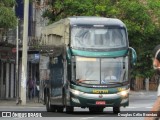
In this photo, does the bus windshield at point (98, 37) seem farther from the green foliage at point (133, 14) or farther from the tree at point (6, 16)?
the green foliage at point (133, 14)

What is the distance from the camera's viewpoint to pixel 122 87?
25.5 metres

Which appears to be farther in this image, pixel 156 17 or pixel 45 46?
pixel 156 17

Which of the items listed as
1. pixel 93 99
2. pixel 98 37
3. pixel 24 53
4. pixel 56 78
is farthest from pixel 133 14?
pixel 93 99

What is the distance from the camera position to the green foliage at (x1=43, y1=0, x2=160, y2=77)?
45375mm

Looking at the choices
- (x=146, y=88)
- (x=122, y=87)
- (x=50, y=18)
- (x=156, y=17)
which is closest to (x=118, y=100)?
(x=122, y=87)

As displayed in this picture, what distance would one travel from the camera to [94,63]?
25.2 m

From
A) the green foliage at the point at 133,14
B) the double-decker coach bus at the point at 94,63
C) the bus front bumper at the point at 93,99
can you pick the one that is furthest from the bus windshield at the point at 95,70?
the green foliage at the point at 133,14

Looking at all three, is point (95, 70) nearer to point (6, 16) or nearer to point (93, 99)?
point (93, 99)

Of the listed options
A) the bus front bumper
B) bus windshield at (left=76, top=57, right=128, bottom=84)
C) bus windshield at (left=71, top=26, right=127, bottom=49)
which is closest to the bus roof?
bus windshield at (left=71, top=26, right=127, bottom=49)

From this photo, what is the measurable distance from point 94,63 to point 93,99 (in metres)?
1.42

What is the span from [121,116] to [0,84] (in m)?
23.7

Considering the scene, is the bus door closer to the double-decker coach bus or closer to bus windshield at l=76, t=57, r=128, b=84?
the double-decker coach bus

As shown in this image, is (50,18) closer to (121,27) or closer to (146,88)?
(121,27)

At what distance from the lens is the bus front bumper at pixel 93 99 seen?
25094mm
